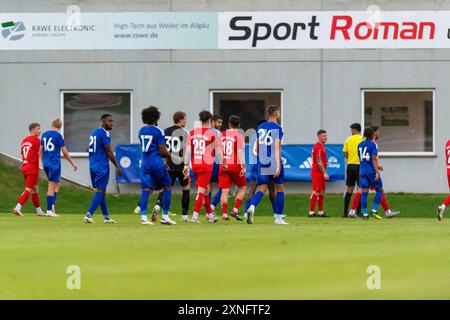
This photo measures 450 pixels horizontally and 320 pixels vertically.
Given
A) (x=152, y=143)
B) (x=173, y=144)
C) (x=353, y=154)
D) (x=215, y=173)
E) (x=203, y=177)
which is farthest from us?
(x=353, y=154)

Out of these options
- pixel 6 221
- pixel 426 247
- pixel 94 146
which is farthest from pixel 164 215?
pixel 426 247

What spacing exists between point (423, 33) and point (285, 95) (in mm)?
4457

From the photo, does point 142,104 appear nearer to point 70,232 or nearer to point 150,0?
point 150,0

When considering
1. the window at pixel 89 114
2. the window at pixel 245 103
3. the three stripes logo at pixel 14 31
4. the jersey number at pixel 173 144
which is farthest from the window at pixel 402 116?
the jersey number at pixel 173 144

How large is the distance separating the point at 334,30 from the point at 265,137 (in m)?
14.0

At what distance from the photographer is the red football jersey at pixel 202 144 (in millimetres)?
20781

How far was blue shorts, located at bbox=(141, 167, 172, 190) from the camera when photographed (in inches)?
764

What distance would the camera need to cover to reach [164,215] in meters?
19.9

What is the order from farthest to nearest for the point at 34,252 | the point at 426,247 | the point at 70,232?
the point at 70,232 < the point at 426,247 < the point at 34,252

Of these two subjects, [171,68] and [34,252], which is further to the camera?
[171,68]

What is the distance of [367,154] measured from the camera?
81.0 ft

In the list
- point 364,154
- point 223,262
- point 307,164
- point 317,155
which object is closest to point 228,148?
point 364,154

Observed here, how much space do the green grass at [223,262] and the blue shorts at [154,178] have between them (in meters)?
1.00

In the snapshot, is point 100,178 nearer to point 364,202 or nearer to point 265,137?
point 265,137
